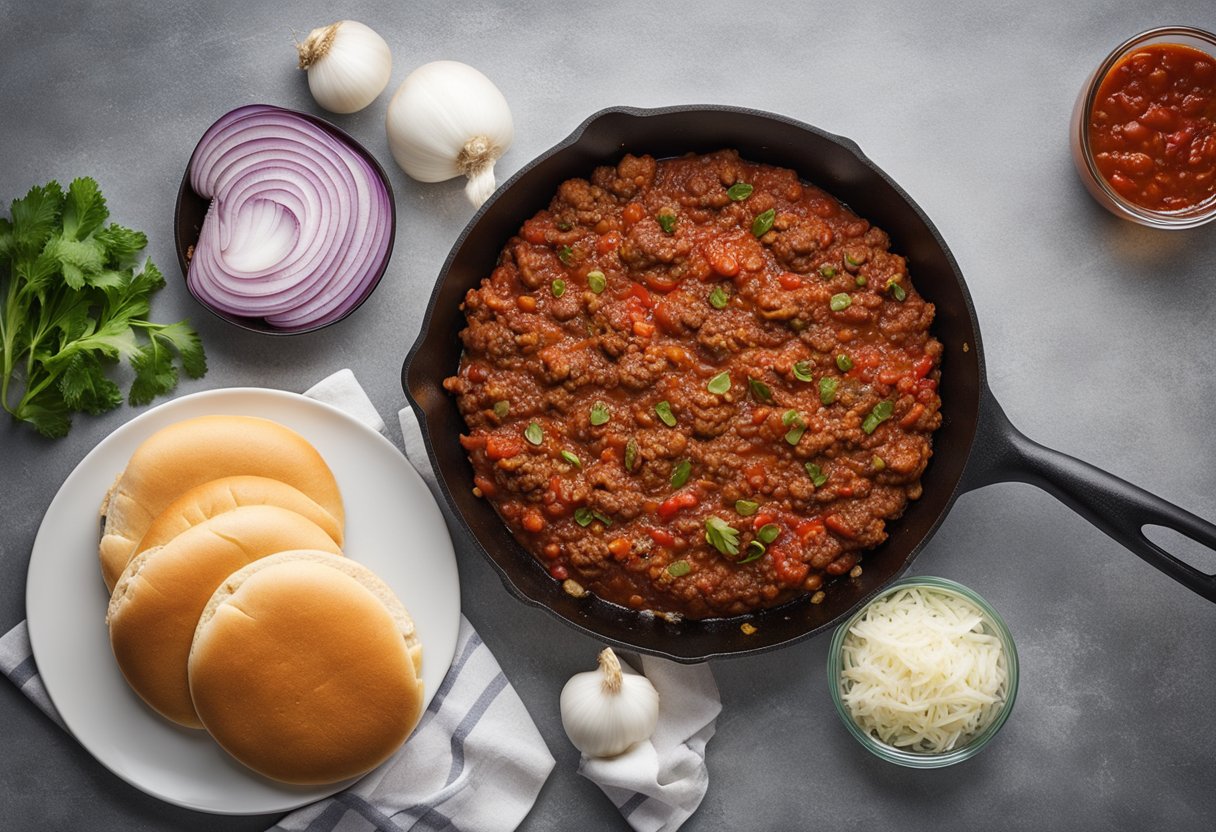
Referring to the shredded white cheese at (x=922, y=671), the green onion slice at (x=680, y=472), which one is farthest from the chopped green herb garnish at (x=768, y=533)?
the shredded white cheese at (x=922, y=671)

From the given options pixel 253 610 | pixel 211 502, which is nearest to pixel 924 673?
pixel 253 610

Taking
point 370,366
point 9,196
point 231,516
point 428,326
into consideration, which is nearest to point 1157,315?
point 428,326

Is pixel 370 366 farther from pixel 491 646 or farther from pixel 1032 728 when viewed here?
pixel 1032 728

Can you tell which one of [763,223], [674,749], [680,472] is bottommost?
[674,749]

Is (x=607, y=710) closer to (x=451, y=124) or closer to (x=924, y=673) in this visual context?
(x=924, y=673)

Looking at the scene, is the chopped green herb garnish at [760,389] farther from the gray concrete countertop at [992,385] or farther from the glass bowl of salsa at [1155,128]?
the glass bowl of salsa at [1155,128]

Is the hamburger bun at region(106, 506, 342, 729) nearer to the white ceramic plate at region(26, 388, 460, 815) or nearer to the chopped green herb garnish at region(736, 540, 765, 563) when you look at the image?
the white ceramic plate at region(26, 388, 460, 815)
